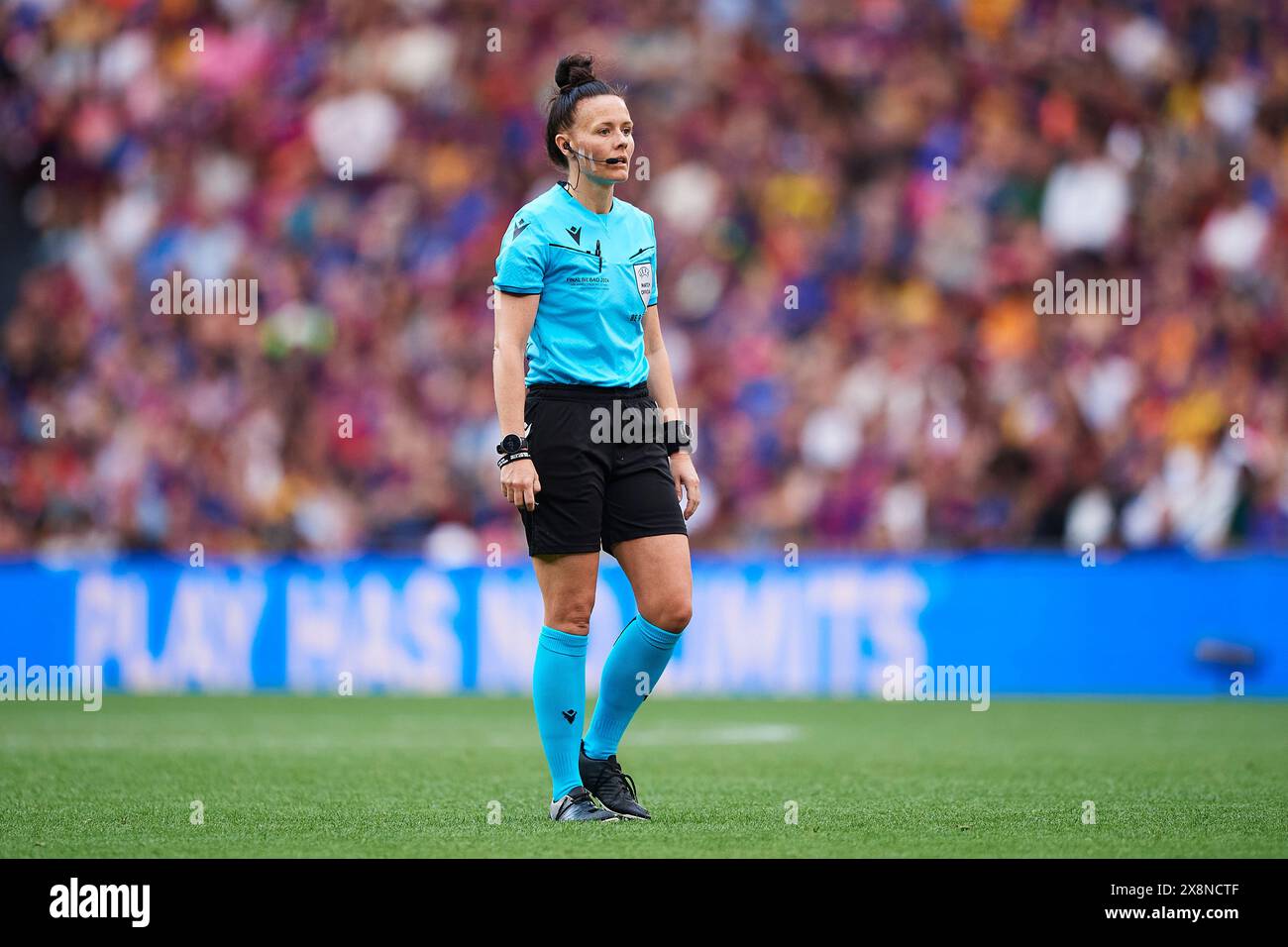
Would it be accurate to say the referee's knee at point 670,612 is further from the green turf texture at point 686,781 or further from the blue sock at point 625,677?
the green turf texture at point 686,781

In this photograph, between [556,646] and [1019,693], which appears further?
[1019,693]

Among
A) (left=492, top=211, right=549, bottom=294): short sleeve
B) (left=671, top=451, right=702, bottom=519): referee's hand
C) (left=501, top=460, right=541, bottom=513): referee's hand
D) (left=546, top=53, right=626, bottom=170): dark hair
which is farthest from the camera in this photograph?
(left=671, top=451, right=702, bottom=519): referee's hand

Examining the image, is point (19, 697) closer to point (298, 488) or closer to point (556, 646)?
point (298, 488)

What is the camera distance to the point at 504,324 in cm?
594

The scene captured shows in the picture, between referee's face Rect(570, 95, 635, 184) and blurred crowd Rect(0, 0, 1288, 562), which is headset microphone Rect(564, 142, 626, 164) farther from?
blurred crowd Rect(0, 0, 1288, 562)

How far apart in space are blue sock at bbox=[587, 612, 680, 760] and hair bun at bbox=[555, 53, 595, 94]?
5.59 feet

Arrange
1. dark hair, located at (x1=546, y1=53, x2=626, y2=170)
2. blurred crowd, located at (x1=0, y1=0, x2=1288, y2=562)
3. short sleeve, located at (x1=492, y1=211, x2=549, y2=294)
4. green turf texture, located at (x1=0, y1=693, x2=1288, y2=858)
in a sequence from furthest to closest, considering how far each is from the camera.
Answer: blurred crowd, located at (x1=0, y1=0, x2=1288, y2=562) < dark hair, located at (x1=546, y1=53, x2=626, y2=170) < short sleeve, located at (x1=492, y1=211, x2=549, y2=294) < green turf texture, located at (x1=0, y1=693, x2=1288, y2=858)

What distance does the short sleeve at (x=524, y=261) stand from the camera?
594cm

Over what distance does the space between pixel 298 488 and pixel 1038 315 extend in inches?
228

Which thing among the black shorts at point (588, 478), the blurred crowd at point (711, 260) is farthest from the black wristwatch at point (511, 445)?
the blurred crowd at point (711, 260)

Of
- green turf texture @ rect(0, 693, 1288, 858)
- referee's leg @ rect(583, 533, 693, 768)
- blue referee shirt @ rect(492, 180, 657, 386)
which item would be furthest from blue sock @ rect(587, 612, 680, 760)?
blue referee shirt @ rect(492, 180, 657, 386)

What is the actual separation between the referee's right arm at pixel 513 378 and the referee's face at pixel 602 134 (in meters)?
0.45

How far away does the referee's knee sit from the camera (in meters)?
6.02

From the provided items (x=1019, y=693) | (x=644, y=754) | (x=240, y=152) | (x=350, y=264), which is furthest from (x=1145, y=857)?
(x=240, y=152)
